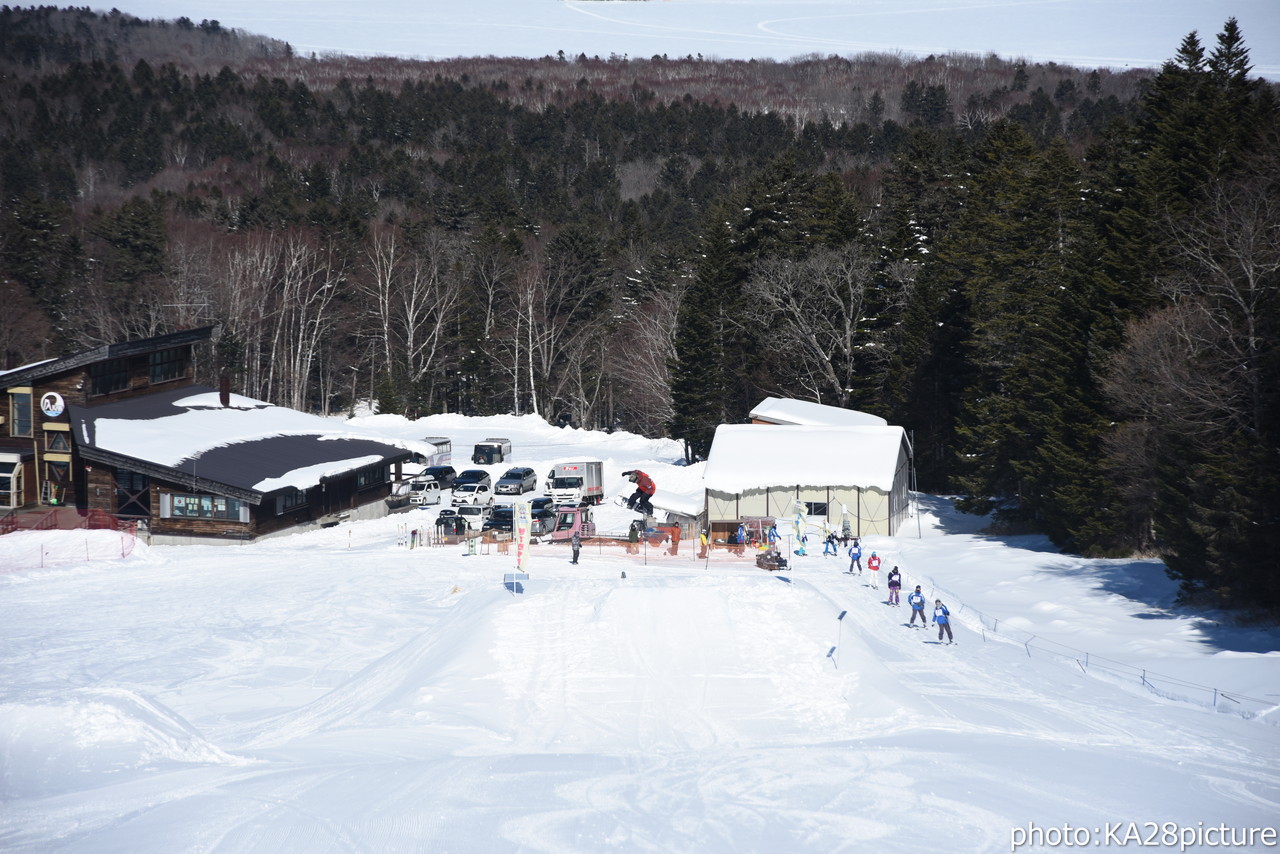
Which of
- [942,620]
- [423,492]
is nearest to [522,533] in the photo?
[942,620]

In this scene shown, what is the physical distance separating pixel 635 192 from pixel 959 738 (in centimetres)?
10657

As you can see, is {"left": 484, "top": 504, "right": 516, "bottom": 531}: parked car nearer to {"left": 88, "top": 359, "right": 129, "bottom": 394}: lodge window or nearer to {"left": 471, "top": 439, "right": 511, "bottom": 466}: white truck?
{"left": 471, "top": 439, "right": 511, "bottom": 466}: white truck

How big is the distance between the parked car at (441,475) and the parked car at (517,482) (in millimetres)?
2648

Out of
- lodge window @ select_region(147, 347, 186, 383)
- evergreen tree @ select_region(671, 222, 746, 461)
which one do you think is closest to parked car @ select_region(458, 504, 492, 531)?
lodge window @ select_region(147, 347, 186, 383)

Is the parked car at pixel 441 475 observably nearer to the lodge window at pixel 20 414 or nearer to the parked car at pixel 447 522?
the parked car at pixel 447 522

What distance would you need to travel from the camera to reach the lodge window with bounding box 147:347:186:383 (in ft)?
141

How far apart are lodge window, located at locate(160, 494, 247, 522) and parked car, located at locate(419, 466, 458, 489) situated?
10.4m

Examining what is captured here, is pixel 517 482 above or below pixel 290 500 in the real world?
below

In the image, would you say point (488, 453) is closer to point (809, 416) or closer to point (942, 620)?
point (809, 416)

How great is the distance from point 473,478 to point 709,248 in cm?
2485

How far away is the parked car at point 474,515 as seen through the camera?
3669 cm

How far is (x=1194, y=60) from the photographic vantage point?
141ft

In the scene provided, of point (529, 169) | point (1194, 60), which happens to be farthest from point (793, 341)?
point (529, 169)

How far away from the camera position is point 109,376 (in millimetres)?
→ 40188
